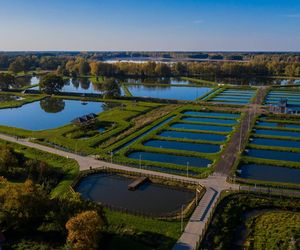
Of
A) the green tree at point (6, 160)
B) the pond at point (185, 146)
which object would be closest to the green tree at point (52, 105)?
the pond at point (185, 146)

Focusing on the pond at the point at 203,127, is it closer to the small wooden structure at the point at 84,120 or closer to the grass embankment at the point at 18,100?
the small wooden structure at the point at 84,120

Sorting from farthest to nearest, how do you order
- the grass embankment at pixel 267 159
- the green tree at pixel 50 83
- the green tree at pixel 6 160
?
the green tree at pixel 50 83 → the green tree at pixel 6 160 → the grass embankment at pixel 267 159

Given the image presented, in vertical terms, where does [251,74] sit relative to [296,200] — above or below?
above

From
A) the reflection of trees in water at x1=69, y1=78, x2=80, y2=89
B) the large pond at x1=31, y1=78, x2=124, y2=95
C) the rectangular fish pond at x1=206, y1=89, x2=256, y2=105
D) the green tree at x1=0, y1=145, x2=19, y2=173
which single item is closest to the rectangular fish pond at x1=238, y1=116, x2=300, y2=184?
the rectangular fish pond at x1=206, y1=89, x2=256, y2=105

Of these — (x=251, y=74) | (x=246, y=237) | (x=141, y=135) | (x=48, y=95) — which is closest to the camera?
(x=246, y=237)

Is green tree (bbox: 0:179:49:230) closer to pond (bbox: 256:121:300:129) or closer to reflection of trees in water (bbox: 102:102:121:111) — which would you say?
pond (bbox: 256:121:300:129)

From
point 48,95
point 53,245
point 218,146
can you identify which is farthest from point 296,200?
point 48,95

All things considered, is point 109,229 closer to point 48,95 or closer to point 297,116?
point 297,116
